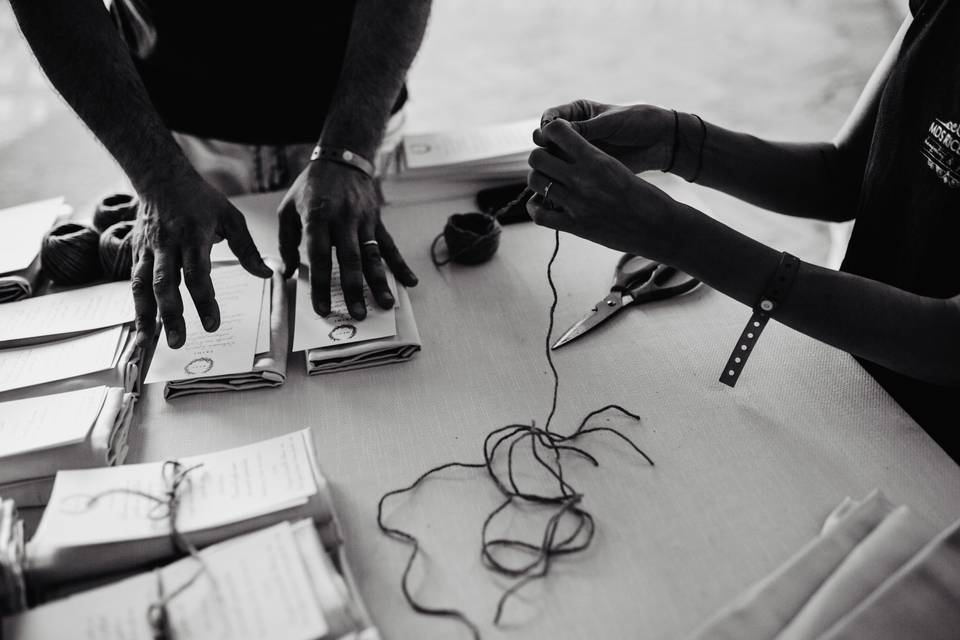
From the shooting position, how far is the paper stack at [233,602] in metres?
0.57

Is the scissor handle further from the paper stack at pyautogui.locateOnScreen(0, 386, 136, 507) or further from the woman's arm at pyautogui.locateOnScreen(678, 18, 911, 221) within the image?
the paper stack at pyautogui.locateOnScreen(0, 386, 136, 507)

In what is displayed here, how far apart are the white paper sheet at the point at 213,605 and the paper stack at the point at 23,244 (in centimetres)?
62

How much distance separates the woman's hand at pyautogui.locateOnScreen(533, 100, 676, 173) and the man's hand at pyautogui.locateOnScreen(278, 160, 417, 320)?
0.32 m

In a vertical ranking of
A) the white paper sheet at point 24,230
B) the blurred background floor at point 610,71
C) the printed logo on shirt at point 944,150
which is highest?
the printed logo on shirt at point 944,150

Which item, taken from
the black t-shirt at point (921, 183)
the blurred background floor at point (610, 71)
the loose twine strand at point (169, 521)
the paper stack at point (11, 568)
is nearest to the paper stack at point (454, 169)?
the black t-shirt at point (921, 183)

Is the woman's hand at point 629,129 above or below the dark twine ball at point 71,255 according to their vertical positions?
above

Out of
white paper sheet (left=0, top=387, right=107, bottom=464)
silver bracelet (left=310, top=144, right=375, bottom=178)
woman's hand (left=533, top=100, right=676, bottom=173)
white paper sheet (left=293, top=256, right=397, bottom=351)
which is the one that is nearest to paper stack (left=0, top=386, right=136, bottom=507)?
white paper sheet (left=0, top=387, right=107, bottom=464)

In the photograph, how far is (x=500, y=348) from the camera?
3.13 ft

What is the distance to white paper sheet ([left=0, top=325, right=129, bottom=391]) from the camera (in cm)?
87

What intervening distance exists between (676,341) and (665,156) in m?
0.30

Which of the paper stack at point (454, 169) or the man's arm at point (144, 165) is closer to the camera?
the man's arm at point (144, 165)

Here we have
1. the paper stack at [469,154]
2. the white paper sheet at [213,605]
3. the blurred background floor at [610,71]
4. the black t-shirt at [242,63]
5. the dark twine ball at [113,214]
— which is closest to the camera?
the white paper sheet at [213,605]

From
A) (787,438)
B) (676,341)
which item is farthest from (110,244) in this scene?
(787,438)

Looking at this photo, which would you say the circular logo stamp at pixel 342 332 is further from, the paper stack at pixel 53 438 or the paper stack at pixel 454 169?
the paper stack at pixel 454 169
